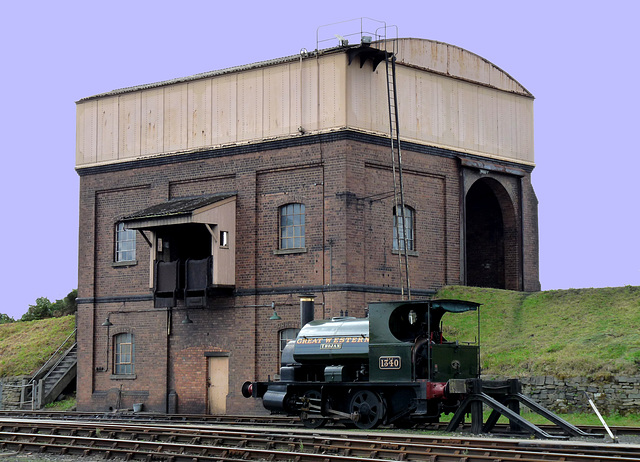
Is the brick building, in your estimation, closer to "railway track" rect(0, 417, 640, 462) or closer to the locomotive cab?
the locomotive cab

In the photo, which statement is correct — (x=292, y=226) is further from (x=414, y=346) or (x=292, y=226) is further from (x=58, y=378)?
(x=58, y=378)

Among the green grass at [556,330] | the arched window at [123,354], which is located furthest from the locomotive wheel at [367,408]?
the arched window at [123,354]

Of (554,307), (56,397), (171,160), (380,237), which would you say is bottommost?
(56,397)

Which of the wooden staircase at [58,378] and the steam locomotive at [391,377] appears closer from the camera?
the steam locomotive at [391,377]

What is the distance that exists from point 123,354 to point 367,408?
47.9 feet

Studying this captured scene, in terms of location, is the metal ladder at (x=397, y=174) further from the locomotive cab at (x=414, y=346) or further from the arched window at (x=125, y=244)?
the arched window at (x=125, y=244)

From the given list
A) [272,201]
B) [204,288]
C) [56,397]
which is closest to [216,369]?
[204,288]

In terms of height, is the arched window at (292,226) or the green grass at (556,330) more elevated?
the arched window at (292,226)

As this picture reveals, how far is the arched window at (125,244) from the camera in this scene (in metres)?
33.5

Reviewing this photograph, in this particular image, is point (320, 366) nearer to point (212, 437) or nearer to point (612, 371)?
point (212, 437)

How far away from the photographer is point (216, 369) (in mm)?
30797

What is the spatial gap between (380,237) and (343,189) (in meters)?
2.04

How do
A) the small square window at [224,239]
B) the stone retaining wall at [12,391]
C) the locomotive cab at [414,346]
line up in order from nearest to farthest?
the locomotive cab at [414,346], the small square window at [224,239], the stone retaining wall at [12,391]

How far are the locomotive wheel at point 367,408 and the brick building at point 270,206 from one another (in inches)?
282
